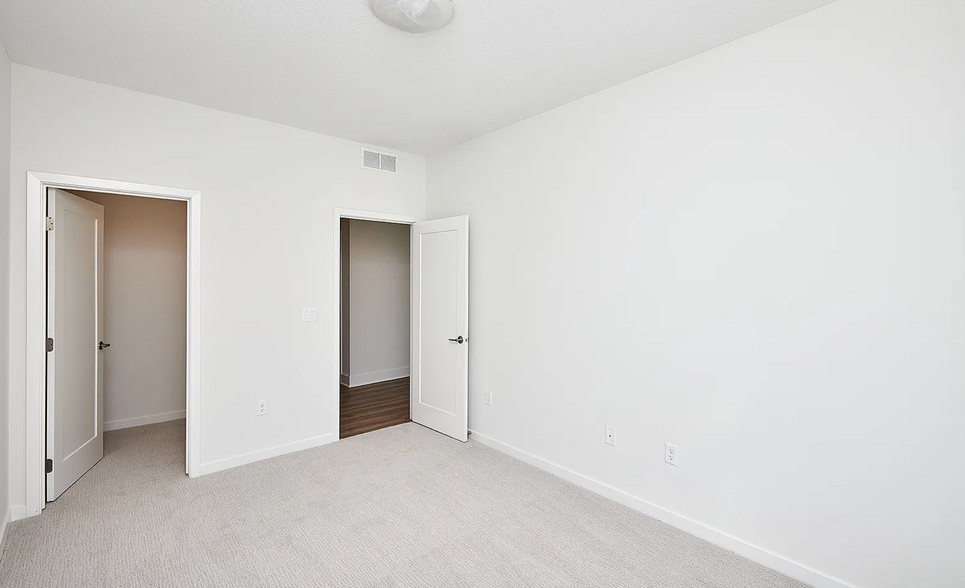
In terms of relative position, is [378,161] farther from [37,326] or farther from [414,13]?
[37,326]

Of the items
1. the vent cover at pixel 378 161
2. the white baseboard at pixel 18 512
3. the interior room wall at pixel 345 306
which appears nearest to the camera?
the white baseboard at pixel 18 512


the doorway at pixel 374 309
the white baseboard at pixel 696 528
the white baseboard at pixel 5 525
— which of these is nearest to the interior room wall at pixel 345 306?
the doorway at pixel 374 309

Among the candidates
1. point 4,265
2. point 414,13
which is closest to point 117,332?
point 4,265

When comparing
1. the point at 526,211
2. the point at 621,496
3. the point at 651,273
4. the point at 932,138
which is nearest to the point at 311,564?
the point at 621,496

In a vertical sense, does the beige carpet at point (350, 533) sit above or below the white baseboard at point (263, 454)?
below

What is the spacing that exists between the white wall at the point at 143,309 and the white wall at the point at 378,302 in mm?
1952

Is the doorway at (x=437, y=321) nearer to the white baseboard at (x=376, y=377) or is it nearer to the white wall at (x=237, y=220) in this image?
the white wall at (x=237, y=220)

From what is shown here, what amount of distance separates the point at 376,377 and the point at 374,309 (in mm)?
938

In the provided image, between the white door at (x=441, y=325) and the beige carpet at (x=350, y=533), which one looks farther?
the white door at (x=441, y=325)

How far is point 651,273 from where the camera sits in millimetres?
2783

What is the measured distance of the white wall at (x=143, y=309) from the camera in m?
4.23

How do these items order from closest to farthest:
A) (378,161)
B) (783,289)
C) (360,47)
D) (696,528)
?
(783,289), (360,47), (696,528), (378,161)

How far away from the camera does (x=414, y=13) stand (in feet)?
6.74

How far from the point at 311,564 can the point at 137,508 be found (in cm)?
137
